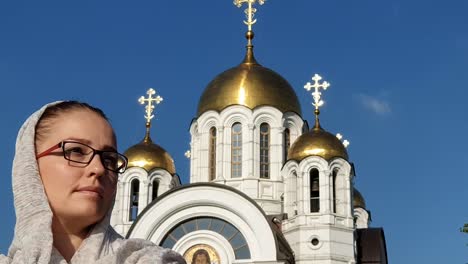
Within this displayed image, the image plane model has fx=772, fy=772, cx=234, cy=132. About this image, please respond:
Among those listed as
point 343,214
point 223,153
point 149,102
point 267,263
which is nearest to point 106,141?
point 267,263

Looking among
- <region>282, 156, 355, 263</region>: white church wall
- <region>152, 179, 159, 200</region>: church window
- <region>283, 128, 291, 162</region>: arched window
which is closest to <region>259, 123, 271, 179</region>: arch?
<region>283, 128, 291, 162</region>: arched window

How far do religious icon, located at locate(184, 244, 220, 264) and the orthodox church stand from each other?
26 millimetres

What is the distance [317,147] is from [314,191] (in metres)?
1.22

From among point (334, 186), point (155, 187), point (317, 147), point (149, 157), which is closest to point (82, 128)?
point (317, 147)

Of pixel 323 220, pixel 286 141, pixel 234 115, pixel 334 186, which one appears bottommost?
pixel 323 220

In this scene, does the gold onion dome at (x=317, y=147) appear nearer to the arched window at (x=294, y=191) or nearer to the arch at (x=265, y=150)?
the arched window at (x=294, y=191)

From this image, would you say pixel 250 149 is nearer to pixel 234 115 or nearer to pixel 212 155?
pixel 234 115

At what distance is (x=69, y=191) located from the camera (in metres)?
1.57

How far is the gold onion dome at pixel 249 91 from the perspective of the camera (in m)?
23.0

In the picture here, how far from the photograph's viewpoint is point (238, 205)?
19844mm

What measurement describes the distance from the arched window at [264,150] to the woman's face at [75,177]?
2100 centimetres

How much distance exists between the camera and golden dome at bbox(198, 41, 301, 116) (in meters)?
23.0

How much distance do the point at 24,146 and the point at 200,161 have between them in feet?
70.7

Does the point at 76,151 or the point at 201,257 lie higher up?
the point at 201,257
